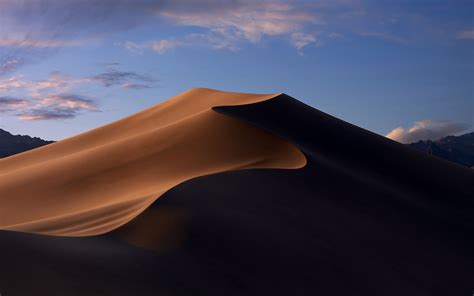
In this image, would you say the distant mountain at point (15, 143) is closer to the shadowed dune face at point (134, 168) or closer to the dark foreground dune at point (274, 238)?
the shadowed dune face at point (134, 168)

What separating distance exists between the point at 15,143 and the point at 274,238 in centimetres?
16347

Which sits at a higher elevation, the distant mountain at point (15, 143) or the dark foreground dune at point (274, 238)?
the distant mountain at point (15, 143)

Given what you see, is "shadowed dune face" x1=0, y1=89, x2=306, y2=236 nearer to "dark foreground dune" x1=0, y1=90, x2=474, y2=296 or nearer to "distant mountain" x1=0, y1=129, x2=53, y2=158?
"dark foreground dune" x1=0, y1=90, x2=474, y2=296

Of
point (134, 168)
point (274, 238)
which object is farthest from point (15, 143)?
point (274, 238)

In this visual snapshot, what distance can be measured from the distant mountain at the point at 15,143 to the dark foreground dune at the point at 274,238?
13457cm

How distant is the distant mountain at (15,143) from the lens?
156 metres

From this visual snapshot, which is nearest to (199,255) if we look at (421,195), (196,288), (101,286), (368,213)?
(196,288)

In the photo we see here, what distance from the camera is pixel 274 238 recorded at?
1536 centimetres

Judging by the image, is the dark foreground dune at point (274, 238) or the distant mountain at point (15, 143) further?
the distant mountain at point (15, 143)

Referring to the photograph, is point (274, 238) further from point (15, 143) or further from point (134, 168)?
point (15, 143)

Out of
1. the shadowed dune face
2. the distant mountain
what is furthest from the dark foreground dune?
the distant mountain

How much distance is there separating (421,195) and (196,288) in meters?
15.3

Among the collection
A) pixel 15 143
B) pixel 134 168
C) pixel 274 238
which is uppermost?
pixel 15 143

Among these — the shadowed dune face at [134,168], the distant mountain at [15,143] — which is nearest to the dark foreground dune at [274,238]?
the shadowed dune face at [134,168]
